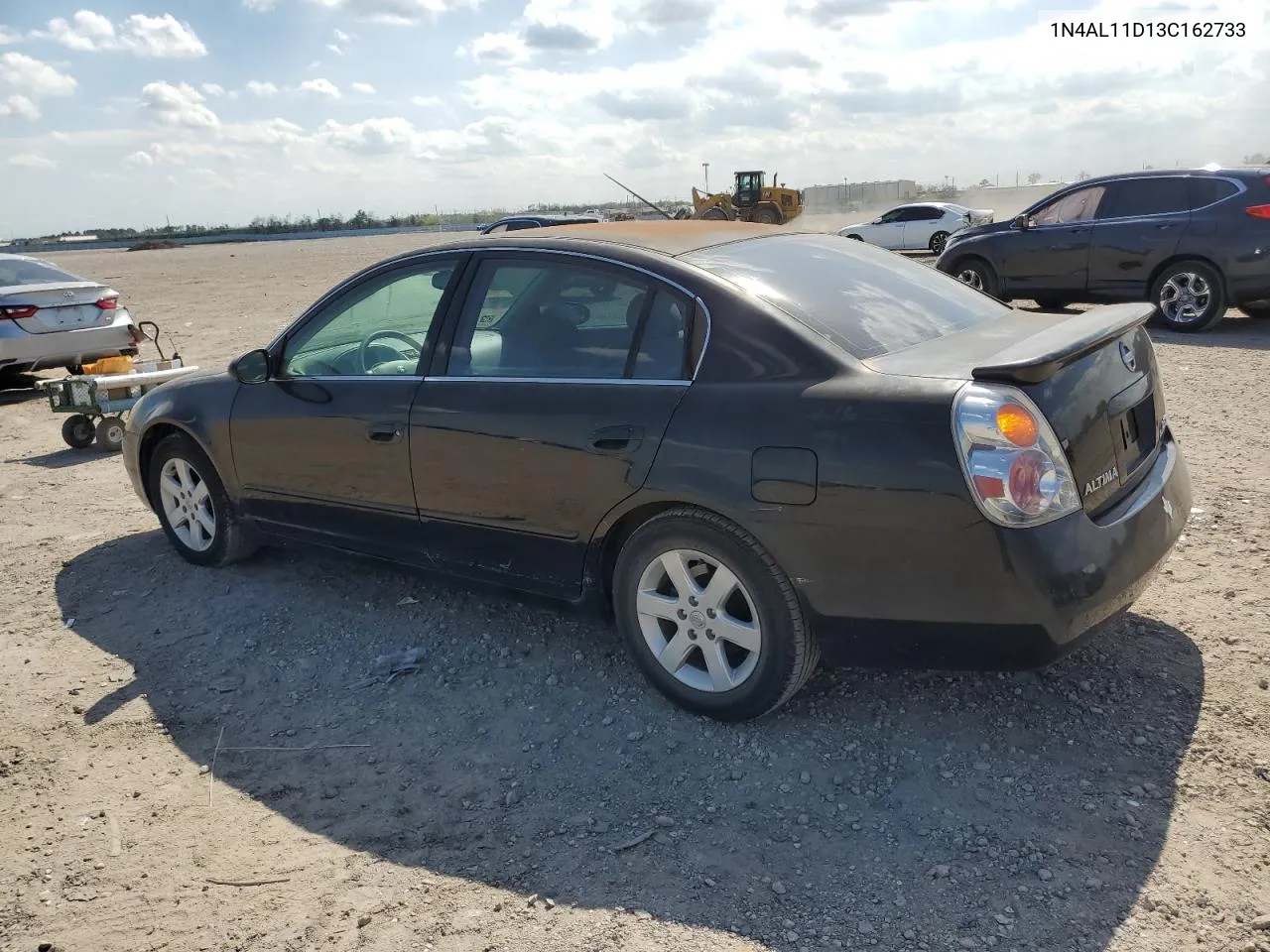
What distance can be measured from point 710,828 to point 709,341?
1543 millimetres

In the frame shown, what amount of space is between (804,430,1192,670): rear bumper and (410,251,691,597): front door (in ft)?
2.94

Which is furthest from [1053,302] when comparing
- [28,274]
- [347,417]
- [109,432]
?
[28,274]

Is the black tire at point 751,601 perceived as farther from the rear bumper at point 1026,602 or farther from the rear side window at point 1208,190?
the rear side window at point 1208,190

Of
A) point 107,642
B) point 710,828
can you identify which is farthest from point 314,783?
point 107,642

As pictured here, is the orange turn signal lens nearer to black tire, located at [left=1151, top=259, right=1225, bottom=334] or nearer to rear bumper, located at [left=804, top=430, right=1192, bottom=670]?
rear bumper, located at [left=804, top=430, right=1192, bottom=670]

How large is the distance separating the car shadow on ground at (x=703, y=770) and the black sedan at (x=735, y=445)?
353 millimetres

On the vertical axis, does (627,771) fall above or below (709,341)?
below

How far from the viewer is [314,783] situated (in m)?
3.52

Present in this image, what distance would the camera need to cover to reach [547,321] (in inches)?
157

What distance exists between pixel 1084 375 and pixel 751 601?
1.25 metres

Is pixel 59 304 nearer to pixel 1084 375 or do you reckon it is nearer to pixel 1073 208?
pixel 1084 375

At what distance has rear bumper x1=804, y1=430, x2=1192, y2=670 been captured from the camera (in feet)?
9.74

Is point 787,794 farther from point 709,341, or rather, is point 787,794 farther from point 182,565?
point 182,565

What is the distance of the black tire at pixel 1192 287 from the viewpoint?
10.9 m
